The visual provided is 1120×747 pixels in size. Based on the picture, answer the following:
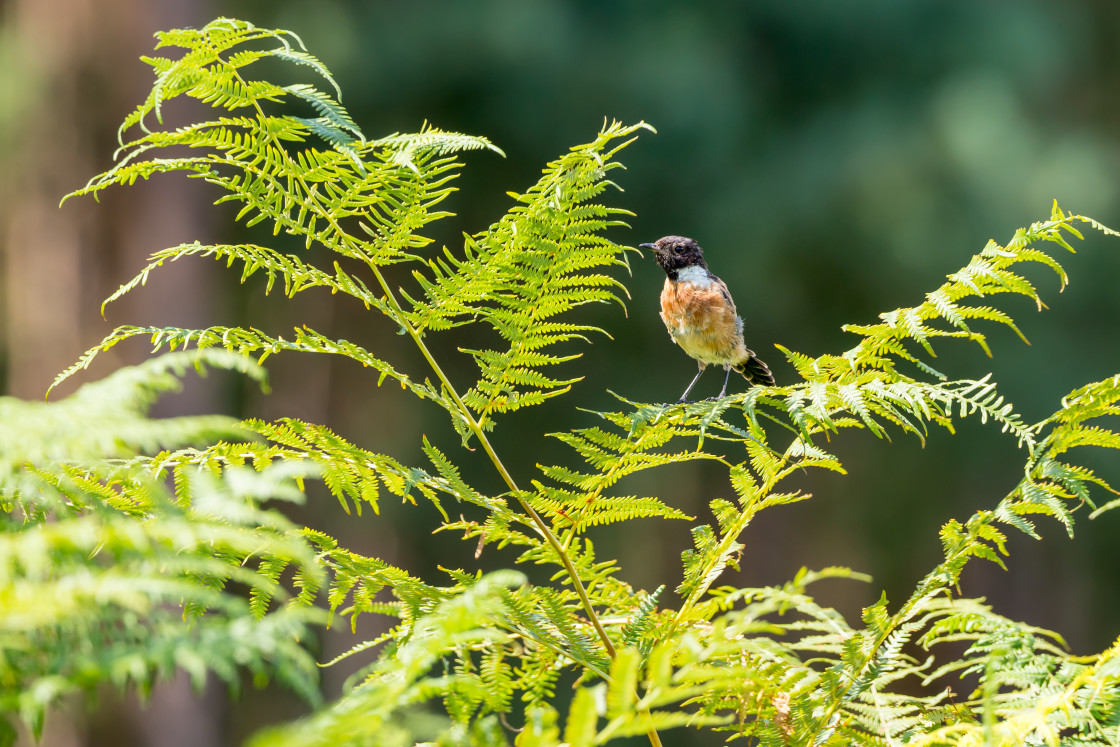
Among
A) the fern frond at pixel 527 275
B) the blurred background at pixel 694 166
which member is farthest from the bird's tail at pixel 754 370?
the blurred background at pixel 694 166

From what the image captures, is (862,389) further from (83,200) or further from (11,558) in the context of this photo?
(83,200)

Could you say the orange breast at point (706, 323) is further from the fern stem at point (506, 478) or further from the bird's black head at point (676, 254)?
the fern stem at point (506, 478)

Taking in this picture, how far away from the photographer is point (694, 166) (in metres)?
7.25

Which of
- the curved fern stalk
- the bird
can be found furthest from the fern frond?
the bird

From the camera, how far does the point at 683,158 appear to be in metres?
7.20

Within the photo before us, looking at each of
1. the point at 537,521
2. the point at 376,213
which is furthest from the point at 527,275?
the point at 537,521

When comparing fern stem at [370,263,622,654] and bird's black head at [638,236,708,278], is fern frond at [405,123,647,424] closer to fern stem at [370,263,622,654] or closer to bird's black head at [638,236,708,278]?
fern stem at [370,263,622,654]

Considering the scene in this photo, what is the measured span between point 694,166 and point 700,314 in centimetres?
473

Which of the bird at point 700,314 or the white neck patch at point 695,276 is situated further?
the white neck patch at point 695,276

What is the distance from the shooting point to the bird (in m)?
2.79

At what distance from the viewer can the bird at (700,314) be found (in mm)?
2785

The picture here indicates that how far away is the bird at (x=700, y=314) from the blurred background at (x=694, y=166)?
149 inches

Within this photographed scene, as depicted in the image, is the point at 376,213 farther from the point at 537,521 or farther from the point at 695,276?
the point at 695,276

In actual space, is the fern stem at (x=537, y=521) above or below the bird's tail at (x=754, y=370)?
below
